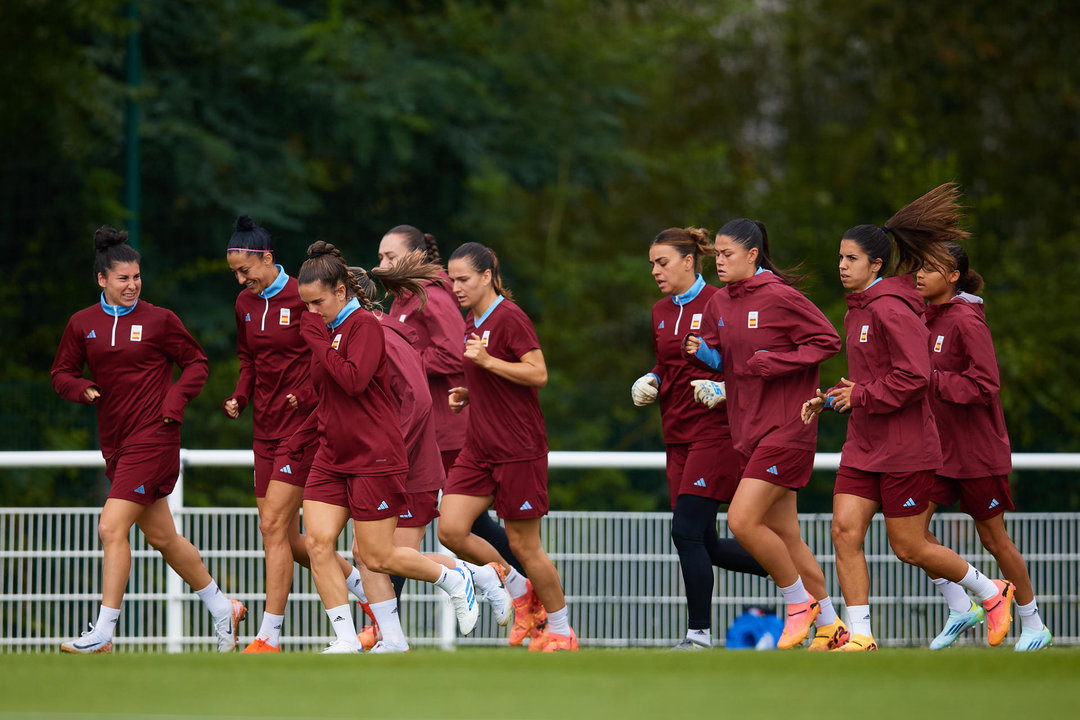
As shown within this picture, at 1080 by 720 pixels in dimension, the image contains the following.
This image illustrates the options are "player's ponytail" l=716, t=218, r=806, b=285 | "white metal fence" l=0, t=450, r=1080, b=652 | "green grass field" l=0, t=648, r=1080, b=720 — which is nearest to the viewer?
"green grass field" l=0, t=648, r=1080, b=720

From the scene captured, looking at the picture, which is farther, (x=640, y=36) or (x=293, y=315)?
(x=640, y=36)

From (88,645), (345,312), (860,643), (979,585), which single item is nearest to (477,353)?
(345,312)

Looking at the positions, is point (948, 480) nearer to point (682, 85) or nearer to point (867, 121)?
point (867, 121)

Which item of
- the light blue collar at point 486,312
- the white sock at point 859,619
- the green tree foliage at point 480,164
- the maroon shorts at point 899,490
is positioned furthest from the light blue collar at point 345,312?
the green tree foliage at point 480,164

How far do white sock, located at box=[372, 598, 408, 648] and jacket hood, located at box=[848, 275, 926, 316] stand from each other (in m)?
2.91

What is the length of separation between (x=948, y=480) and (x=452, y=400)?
2787mm

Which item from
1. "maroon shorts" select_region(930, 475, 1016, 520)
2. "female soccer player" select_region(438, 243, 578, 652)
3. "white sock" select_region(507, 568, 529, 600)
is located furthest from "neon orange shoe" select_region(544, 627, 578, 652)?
"maroon shorts" select_region(930, 475, 1016, 520)

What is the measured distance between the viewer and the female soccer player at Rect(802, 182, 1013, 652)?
25.0 feet

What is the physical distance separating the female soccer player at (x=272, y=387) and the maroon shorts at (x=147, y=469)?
38 centimetres

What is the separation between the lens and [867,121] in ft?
85.9

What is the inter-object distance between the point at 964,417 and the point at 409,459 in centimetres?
304

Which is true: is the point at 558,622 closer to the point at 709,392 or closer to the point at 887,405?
the point at 709,392

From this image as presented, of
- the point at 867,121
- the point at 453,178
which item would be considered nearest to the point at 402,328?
the point at 453,178

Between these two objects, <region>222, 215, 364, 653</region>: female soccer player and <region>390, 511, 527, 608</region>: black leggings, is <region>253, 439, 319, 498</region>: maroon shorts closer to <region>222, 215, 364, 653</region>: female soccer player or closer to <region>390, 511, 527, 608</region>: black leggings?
<region>222, 215, 364, 653</region>: female soccer player
